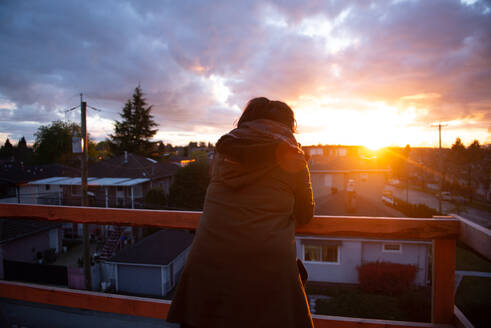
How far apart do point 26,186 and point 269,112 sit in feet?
84.4

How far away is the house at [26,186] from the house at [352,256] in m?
17.7

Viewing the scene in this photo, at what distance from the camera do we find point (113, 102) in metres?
35.8

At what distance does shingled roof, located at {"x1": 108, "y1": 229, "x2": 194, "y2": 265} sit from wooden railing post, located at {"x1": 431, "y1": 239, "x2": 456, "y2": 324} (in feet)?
34.6

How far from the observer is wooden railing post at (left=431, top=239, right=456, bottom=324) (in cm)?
116

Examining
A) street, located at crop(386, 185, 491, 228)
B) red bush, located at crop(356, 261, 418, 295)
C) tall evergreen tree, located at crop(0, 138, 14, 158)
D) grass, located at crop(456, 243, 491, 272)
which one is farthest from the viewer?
tall evergreen tree, located at crop(0, 138, 14, 158)

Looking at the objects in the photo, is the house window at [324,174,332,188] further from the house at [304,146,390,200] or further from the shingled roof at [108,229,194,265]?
the shingled roof at [108,229,194,265]

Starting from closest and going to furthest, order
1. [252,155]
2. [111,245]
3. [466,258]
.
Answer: [252,155], [466,258], [111,245]

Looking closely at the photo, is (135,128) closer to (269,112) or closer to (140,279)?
(140,279)

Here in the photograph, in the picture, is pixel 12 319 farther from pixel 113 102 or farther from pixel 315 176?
pixel 113 102

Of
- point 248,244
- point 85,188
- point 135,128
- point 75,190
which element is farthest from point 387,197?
point 135,128

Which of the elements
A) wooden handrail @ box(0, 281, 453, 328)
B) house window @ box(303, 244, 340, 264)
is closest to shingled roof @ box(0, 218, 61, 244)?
wooden handrail @ box(0, 281, 453, 328)

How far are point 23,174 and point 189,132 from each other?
73.0 feet

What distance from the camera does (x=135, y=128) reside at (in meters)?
31.4

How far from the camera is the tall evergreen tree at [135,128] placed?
31078 millimetres
